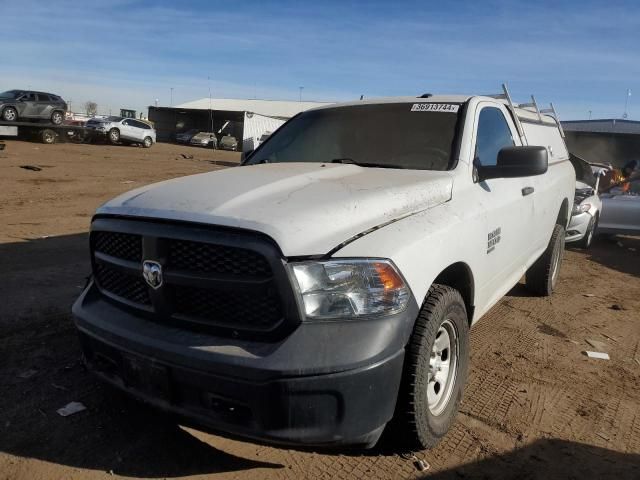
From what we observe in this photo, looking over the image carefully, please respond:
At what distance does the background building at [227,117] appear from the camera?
43688 mm

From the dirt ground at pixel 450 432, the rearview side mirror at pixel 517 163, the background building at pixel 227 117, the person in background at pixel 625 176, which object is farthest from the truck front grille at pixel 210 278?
the background building at pixel 227 117

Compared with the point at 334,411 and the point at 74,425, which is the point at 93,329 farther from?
the point at 334,411

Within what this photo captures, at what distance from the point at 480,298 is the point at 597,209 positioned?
271 inches

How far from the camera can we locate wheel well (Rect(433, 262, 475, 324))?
2968 millimetres

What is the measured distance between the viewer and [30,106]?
1013 inches

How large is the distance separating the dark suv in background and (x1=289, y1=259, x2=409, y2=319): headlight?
27332mm

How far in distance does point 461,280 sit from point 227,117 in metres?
55.1

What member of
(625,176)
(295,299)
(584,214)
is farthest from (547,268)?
(625,176)

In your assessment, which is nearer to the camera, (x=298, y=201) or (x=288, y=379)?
(x=288, y=379)

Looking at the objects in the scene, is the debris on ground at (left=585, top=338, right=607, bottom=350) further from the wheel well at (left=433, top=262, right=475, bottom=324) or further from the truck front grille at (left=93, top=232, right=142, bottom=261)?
the truck front grille at (left=93, top=232, right=142, bottom=261)

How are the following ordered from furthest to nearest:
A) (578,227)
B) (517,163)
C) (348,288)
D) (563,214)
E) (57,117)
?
(57,117) < (578,227) < (563,214) < (517,163) < (348,288)

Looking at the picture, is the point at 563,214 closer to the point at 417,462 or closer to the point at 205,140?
the point at 417,462

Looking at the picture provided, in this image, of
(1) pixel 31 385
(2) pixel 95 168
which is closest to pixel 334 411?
(1) pixel 31 385

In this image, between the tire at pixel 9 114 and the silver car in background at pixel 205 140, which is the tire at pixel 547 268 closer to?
the tire at pixel 9 114
